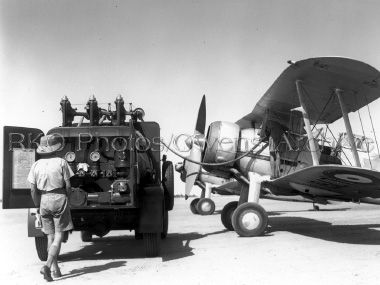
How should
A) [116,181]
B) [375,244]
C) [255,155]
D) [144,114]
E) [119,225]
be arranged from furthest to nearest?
[255,155]
[144,114]
[375,244]
[119,225]
[116,181]

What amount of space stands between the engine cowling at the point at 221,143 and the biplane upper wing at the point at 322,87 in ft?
3.02

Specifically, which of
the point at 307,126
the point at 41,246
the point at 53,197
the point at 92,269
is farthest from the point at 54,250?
the point at 307,126

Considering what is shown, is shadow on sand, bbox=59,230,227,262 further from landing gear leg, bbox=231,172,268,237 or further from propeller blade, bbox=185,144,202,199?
propeller blade, bbox=185,144,202,199

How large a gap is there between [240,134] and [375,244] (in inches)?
135

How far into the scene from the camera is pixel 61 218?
16.1ft

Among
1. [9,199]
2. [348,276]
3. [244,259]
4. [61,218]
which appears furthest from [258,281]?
[9,199]

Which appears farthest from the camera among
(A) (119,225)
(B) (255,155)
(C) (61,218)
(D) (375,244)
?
(B) (255,155)

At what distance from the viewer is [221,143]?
29.7 ft

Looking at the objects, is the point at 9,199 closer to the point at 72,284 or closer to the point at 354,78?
the point at 72,284

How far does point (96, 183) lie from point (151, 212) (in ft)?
3.12

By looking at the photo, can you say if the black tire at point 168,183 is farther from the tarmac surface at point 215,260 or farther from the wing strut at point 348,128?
the wing strut at point 348,128

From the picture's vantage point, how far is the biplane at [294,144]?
736 cm

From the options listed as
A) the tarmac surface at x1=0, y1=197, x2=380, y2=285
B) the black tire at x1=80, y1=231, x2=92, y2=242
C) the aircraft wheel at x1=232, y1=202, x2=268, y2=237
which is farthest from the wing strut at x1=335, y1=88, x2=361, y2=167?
the black tire at x1=80, y1=231, x2=92, y2=242

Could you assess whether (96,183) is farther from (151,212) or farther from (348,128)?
(348,128)
